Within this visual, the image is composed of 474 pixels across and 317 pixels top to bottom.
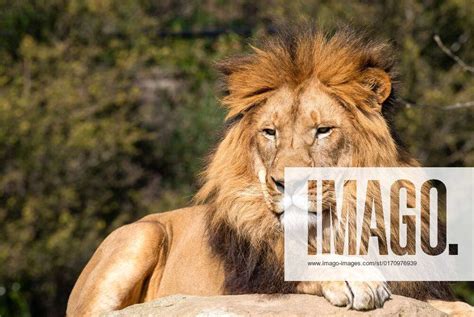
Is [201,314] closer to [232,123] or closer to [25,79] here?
[232,123]

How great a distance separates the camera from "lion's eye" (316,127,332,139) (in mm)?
4602

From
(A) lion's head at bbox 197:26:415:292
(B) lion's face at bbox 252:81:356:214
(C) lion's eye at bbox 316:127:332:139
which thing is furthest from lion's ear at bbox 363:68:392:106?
(C) lion's eye at bbox 316:127:332:139

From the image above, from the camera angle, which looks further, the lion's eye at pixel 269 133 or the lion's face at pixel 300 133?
the lion's eye at pixel 269 133

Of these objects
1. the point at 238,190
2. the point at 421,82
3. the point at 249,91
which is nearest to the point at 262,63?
the point at 249,91

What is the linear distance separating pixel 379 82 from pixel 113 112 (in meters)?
7.62

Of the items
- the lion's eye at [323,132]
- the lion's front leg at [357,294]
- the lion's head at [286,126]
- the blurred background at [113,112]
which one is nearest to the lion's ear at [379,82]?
the lion's head at [286,126]

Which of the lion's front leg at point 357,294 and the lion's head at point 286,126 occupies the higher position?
the lion's head at point 286,126

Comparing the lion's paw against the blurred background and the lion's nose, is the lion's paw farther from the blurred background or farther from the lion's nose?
the blurred background

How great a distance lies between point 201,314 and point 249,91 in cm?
116

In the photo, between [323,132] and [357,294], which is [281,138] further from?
[357,294]

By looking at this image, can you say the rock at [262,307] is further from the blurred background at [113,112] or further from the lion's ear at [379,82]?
the blurred background at [113,112]

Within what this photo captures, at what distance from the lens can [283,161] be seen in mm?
4457

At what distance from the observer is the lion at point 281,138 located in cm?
456

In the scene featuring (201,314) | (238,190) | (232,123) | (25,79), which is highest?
(25,79)
